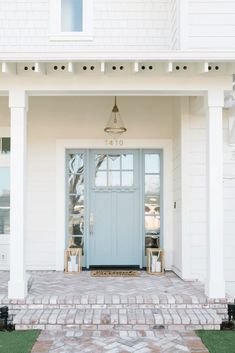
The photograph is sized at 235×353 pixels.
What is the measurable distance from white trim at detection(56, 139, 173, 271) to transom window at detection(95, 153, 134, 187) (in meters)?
0.22

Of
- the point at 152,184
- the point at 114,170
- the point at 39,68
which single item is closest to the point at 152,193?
the point at 152,184

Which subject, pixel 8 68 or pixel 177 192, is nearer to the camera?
pixel 8 68

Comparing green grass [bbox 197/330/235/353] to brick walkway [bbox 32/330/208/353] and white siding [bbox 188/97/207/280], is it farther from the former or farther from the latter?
white siding [bbox 188/97/207/280]

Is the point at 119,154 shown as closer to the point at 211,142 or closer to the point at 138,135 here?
the point at 138,135

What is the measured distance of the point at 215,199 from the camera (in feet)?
17.2

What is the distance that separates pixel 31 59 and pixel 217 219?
9.69 ft

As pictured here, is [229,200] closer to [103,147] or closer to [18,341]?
[103,147]

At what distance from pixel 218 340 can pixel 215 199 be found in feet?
5.49

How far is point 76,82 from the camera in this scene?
5.28 meters

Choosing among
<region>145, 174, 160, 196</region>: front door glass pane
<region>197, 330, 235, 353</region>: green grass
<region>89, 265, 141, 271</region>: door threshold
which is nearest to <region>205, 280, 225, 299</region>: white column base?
<region>197, 330, 235, 353</region>: green grass
